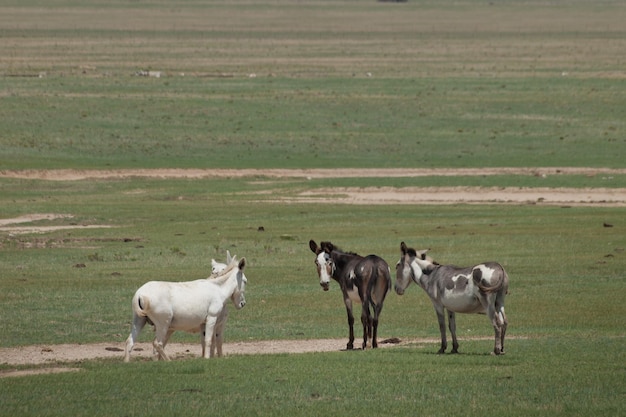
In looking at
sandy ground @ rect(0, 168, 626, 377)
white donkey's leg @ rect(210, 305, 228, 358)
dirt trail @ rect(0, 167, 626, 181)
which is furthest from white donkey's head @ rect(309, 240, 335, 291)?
dirt trail @ rect(0, 167, 626, 181)

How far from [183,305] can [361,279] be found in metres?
3.08

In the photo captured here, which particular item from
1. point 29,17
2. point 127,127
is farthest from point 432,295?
point 29,17

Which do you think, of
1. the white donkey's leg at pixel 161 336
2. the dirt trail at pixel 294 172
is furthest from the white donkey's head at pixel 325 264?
the dirt trail at pixel 294 172

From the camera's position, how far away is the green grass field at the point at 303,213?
16.8m

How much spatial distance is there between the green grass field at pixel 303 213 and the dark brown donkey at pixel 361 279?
86 cm

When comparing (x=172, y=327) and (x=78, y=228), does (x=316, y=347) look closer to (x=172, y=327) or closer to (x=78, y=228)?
(x=172, y=327)

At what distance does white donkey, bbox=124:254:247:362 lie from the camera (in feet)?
59.9

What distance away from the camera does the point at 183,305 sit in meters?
18.5

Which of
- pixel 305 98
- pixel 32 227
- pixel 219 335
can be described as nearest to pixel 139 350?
pixel 219 335

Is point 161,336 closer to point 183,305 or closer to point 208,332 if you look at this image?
point 183,305

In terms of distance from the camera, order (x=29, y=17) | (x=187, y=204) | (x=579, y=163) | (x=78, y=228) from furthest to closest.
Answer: (x=29, y=17), (x=579, y=163), (x=187, y=204), (x=78, y=228)

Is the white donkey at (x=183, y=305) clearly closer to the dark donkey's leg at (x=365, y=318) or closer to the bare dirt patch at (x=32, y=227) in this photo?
the dark donkey's leg at (x=365, y=318)

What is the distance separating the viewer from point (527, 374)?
17.2m

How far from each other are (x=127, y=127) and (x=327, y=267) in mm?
44193
